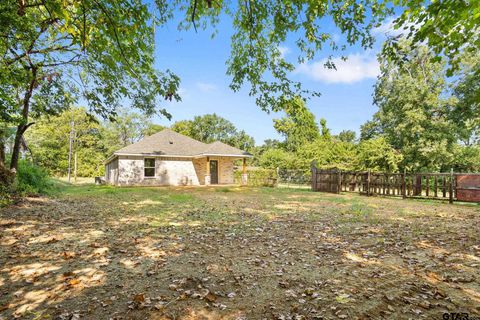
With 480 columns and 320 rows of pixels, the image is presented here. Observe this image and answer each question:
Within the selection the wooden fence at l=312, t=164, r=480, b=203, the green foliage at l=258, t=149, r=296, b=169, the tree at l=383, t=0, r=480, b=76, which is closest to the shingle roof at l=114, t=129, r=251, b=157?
the wooden fence at l=312, t=164, r=480, b=203

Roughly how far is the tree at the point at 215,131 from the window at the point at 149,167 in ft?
92.5

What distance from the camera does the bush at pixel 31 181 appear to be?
1191 cm

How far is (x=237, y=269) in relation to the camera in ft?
13.1

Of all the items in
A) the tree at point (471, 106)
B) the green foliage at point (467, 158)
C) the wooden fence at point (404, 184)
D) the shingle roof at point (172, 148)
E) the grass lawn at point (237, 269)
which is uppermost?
the tree at point (471, 106)

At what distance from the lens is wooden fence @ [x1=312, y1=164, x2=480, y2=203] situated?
468 inches

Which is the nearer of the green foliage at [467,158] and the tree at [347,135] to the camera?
the green foliage at [467,158]

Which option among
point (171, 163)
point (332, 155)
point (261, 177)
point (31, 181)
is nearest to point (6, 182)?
point (31, 181)

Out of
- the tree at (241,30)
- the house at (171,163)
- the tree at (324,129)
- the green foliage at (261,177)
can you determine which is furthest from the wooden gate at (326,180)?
the tree at (324,129)

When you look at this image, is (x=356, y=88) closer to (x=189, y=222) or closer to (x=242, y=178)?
(x=242, y=178)

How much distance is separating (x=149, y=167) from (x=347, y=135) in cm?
5077

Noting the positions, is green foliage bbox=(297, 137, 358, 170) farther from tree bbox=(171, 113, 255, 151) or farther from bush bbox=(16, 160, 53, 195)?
tree bbox=(171, 113, 255, 151)

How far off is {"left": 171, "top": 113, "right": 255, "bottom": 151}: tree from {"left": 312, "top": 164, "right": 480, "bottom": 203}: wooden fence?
36686 millimetres

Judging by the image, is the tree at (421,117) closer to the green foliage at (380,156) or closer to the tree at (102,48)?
the green foliage at (380,156)

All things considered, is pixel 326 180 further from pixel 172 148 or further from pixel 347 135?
pixel 347 135
